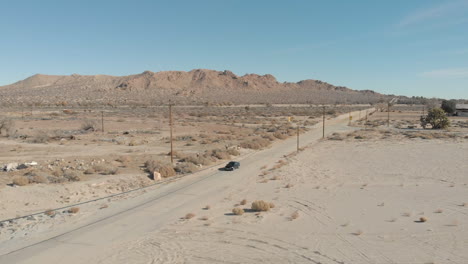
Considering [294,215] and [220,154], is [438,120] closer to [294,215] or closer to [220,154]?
[220,154]

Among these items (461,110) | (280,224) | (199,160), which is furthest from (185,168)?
(461,110)

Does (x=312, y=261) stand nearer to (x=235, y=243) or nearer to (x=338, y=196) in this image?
(x=235, y=243)

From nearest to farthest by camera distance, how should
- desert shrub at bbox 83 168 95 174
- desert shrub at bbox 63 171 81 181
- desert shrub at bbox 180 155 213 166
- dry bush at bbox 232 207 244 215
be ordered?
dry bush at bbox 232 207 244 215 < desert shrub at bbox 63 171 81 181 < desert shrub at bbox 83 168 95 174 < desert shrub at bbox 180 155 213 166

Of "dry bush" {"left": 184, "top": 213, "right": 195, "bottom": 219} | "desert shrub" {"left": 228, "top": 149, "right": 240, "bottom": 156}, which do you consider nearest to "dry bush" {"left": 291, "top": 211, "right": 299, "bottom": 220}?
"dry bush" {"left": 184, "top": 213, "right": 195, "bottom": 219}

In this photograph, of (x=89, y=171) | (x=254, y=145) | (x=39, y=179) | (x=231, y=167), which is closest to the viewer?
(x=39, y=179)

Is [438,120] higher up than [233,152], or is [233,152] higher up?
[438,120]

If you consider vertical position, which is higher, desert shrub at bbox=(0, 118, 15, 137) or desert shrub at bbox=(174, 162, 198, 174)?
desert shrub at bbox=(0, 118, 15, 137)

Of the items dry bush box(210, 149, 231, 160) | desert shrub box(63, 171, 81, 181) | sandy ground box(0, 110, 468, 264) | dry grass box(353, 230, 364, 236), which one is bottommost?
sandy ground box(0, 110, 468, 264)

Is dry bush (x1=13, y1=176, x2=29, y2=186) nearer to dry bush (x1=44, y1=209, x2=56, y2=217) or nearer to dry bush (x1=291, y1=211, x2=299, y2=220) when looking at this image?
dry bush (x1=44, y1=209, x2=56, y2=217)

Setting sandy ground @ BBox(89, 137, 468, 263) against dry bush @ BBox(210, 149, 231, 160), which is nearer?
sandy ground @ BBox(89, 137, 468, 263)

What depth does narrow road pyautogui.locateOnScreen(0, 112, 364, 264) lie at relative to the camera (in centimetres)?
1184

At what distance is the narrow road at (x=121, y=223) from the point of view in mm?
11836

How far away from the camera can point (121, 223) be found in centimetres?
1483

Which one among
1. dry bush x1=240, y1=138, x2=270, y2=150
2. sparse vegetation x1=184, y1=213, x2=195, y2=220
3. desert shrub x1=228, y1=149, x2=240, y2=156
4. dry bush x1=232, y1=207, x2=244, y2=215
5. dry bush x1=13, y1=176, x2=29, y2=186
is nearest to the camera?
sparse vegetation x1=184, y1=213, x2=195, y2=220
